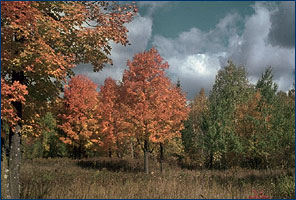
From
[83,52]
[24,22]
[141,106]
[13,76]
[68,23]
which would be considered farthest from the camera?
[141,106]

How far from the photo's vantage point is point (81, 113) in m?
31.9

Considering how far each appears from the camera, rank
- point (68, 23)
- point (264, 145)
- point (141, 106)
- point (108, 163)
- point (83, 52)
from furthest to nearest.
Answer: point (108, 163)
point (264, 145)
point (141, 106)
point (83, 52)
point (68, 23)

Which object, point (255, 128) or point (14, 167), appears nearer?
point (14, 167)

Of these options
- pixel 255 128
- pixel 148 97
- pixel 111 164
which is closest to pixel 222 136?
pixel 255 128

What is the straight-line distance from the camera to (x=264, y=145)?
2325 centimetres

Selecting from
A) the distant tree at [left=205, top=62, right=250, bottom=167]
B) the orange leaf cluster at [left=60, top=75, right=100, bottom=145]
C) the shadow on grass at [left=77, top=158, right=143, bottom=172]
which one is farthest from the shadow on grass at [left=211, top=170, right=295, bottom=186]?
the orange leaf cluster at [left=60, top=75, right=100, bottom=145]

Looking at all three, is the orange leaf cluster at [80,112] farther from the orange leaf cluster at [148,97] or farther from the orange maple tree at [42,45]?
the orange maple tree at [42,45]

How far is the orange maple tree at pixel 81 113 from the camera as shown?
104 feet

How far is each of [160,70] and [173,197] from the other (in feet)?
A: 44.1

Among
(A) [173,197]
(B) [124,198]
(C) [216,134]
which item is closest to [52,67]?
(B) [124,198]

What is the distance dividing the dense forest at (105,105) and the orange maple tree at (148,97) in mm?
66

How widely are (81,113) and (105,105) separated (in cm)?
328

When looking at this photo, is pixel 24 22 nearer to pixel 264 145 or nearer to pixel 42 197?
pixel 42 197

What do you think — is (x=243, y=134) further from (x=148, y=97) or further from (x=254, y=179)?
(x=254, y=179)
